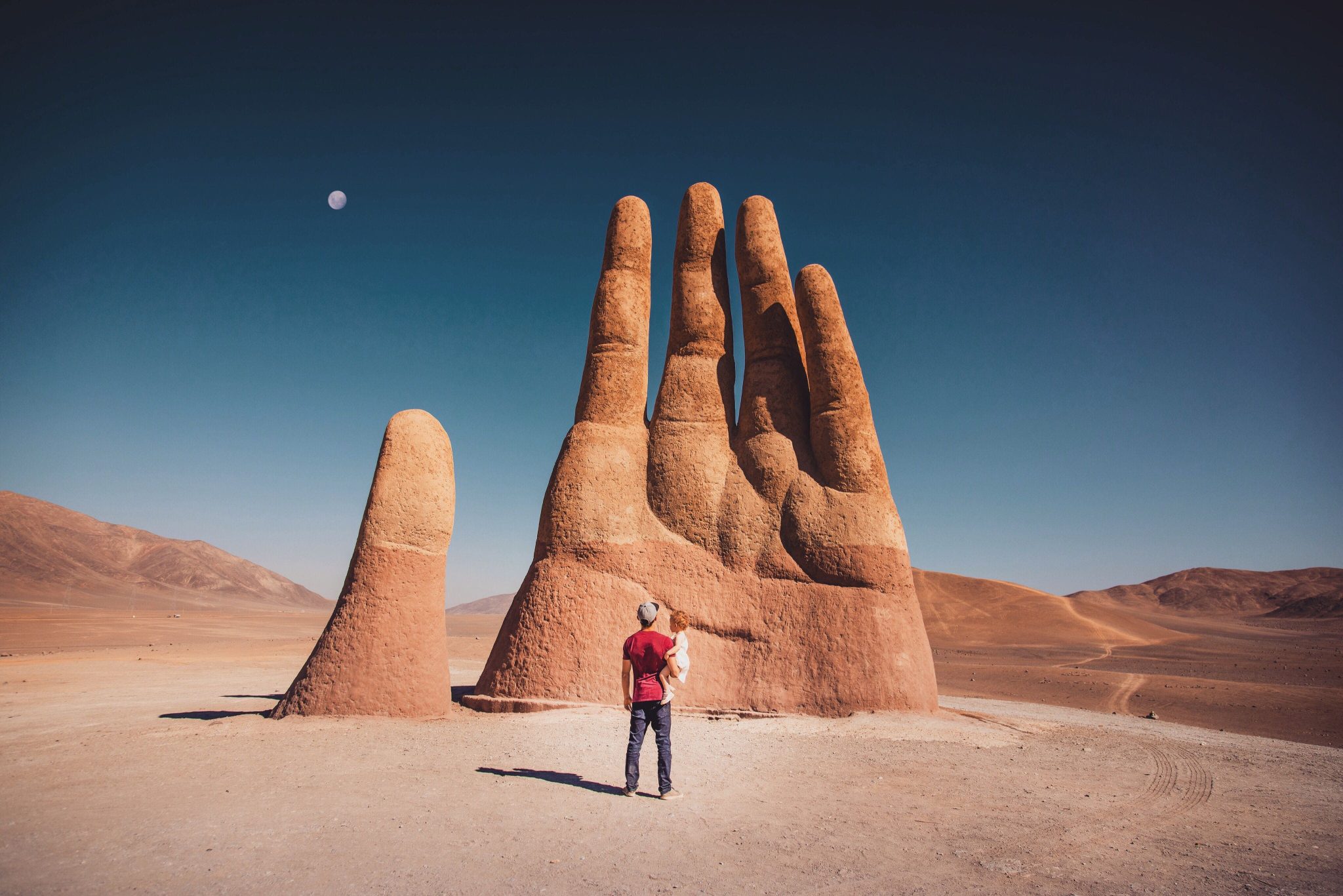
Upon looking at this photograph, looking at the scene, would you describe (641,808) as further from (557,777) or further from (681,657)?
(557,777)

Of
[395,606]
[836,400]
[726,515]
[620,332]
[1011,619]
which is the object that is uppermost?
[620,332]

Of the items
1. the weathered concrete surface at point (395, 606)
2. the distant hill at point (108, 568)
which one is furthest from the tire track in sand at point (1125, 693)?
the distant hill at point (108, 568)

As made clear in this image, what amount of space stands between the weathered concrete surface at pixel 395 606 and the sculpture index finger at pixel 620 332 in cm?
283

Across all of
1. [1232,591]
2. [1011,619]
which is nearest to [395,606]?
[1011,619]

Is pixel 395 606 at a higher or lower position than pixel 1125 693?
higher

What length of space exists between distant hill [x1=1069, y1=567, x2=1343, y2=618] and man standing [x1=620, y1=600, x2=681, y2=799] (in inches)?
3701

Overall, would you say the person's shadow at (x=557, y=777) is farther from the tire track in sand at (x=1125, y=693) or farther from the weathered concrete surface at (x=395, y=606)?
the tire track in sand at (x=1125, y=693)

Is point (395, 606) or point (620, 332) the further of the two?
point (620, 332)

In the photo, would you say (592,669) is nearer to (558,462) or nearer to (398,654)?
(398,654)

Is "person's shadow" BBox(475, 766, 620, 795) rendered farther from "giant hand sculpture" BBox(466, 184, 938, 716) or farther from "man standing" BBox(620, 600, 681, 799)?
"giant hand sculpture" BBox(466, 184, 938, 716)

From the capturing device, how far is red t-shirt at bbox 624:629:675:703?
17.1ft

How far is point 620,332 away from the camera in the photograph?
1162cm

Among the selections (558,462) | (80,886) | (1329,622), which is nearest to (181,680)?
(558,462)

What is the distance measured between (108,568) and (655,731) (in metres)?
94.7
